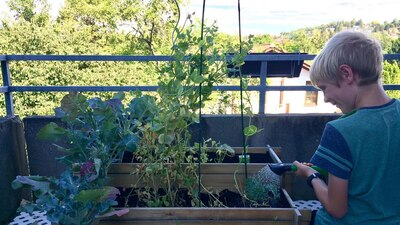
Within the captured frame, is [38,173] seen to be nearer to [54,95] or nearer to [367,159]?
[367,159]

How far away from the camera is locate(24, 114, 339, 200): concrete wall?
2682 millimetres

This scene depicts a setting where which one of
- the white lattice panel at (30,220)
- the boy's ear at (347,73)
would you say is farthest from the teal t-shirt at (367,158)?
the white lattice panel at (30,220)

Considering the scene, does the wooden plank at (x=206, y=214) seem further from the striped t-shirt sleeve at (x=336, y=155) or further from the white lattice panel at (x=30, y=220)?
the white lattice panel at (x=30, y=220)

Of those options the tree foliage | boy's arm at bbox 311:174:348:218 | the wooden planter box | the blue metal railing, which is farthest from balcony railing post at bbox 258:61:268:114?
the tree foliage

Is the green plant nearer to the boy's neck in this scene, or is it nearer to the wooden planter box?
the wooden planter box

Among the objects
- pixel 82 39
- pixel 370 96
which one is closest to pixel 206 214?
pixel 370 96

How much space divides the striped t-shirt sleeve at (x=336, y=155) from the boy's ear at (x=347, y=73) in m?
0.16

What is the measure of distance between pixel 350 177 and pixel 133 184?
3.43 ft

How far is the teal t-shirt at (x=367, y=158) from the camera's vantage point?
3.26 feet

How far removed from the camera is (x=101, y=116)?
1.44 metres

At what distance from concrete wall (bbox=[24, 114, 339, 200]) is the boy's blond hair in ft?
5.44

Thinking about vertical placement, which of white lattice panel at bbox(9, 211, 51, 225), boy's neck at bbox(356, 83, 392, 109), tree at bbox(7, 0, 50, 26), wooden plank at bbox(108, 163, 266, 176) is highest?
tree at bbox(7, 0, 50, 26)

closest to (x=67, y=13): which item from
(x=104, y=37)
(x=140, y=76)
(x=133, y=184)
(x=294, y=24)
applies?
(x=104, y=37)

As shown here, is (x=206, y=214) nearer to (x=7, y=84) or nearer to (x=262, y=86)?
(x=262, y=86)
